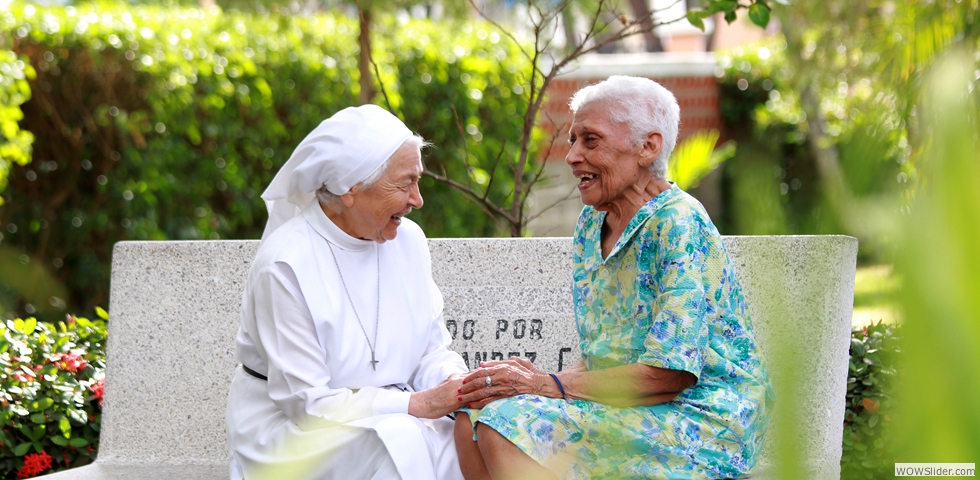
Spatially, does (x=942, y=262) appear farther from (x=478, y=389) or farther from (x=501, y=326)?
(x=501, y=326)

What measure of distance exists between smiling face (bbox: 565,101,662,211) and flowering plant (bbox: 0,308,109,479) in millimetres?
2424

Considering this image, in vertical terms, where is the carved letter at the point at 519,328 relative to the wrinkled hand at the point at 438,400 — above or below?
above

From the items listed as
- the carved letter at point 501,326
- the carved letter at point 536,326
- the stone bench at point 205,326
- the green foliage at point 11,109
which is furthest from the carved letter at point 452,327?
the green foliage at point 11,109

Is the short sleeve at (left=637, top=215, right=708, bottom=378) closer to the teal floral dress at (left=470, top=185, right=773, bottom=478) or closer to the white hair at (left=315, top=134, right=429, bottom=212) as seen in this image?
the teal floral dress at (left=470, top=185, right=773, bottom=478)

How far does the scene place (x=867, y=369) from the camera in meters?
4.15

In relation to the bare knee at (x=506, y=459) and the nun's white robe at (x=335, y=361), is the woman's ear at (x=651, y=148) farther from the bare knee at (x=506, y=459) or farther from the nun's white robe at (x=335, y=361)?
the bare knee at (x=506, y=459)

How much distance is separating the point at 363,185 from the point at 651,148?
0.93 metres

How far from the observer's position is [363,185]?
2.98 metres

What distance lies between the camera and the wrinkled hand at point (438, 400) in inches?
113

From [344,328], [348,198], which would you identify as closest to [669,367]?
[344,328]

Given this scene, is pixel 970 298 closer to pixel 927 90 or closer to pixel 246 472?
pixel 927 90

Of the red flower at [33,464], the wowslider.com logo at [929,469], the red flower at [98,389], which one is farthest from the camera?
the red flower at [98,389]

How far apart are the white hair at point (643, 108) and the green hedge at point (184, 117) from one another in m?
3.12

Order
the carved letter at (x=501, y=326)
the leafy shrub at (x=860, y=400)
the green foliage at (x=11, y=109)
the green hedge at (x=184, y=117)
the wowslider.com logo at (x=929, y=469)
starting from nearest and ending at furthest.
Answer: the wowslider.com logo at (x=929, y=469) → the leafy shrub at (x=860, y=400) → the carved letter at (x=501, y=326) → the green foliage at (x=11, y=109) → the green hedge at (x=184, y=117)
